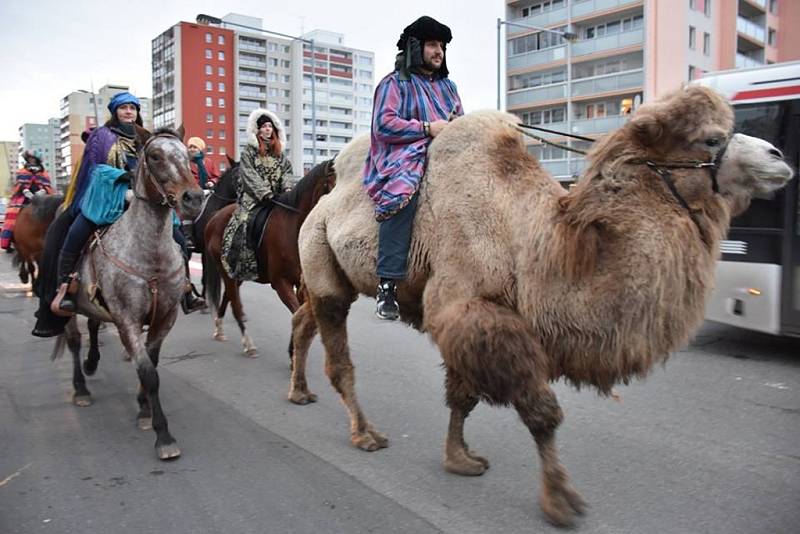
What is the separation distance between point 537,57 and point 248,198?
155 ft

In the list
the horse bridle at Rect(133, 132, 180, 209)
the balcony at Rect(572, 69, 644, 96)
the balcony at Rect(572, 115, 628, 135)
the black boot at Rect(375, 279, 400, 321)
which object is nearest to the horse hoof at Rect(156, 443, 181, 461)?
the horse bridle at Rect(133, 132, 180, 209)

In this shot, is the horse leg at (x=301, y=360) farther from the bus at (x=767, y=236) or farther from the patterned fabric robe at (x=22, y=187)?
the patterned fabric robe at (x=22, y=187)

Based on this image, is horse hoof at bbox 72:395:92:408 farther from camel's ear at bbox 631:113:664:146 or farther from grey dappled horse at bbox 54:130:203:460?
camel's ear at bbox 631:113:664:146

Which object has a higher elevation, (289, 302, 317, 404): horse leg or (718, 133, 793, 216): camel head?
(718, 133, 793, 216): camel head

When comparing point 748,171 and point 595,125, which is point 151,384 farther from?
point 595,125

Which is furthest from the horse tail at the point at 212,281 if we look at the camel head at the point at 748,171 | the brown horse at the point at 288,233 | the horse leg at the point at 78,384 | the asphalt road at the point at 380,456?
the camel head at the point at 748,171

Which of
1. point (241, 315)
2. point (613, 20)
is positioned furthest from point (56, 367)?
point (613, 20)

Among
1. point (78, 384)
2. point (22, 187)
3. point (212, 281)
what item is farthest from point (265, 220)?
point (22, 187)

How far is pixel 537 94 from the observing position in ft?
162

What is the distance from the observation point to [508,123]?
3854 millimetres

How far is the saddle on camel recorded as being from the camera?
679cm

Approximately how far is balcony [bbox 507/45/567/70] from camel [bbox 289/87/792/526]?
48508 millimetres

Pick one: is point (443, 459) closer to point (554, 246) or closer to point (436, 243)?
point (436, 243)

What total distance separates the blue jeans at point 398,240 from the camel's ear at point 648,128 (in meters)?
1.24
